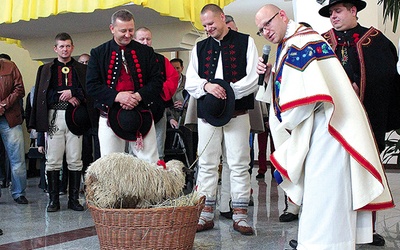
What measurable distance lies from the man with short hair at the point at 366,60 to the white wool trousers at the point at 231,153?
0.84m

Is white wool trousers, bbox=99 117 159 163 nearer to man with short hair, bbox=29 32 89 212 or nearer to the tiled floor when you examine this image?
the tiled floor

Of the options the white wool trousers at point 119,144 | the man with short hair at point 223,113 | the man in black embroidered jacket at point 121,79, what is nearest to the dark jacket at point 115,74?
the man in black embroidered jacket at point 121,79

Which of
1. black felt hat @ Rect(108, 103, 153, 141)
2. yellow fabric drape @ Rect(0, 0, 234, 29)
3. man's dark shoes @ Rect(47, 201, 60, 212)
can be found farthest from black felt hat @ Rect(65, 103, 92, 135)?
yellow fabric drape @ Rect(0, 0, 234, 29)

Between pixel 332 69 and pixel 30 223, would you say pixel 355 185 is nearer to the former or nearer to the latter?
pixel 332 69

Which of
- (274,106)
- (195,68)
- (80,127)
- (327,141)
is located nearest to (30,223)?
(80,127)

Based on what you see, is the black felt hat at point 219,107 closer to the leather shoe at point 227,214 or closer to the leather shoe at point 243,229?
the leather shoe at point 243,229

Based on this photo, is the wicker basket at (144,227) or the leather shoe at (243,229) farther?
the leather shoe at (243,229)

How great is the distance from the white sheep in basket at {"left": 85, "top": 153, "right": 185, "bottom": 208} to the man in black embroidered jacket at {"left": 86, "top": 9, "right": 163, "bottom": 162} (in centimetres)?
68

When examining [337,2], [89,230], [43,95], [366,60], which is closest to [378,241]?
[366,60]

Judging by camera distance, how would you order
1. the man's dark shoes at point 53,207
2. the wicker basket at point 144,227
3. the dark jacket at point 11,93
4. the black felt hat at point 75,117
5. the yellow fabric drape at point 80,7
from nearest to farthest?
the wicker basket at point 144,227, the black felt hat at point 75,117, the man's dark shoes at point 53,207, the dark jacket at point 11,93, the yellow fabric drape at point 80,7

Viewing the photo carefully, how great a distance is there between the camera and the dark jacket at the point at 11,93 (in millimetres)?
5461

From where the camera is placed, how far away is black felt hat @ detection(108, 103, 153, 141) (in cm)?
392

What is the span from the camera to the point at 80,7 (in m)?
5.86

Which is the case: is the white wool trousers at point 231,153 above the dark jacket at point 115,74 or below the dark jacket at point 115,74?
below
